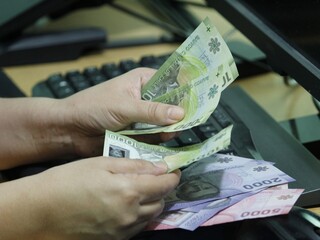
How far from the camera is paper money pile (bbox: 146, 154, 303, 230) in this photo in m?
0.60

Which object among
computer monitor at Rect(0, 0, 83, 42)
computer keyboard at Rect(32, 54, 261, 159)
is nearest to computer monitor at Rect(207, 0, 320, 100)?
computer keyboard at Rect(32, 54, 261, 159)

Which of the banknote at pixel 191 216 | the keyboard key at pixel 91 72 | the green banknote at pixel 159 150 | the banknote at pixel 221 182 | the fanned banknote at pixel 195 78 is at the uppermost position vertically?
the fanned banknote at pixel 195 78

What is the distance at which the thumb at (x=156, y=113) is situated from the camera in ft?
2.15

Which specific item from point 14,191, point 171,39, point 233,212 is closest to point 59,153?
point 14,191

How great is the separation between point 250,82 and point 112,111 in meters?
0.37

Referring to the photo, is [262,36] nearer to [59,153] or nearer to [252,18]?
[252,18]

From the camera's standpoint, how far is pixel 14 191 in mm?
635

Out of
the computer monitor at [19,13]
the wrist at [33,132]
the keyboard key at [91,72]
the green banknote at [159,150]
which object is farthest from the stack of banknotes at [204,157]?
the computer monitor at [19,13]

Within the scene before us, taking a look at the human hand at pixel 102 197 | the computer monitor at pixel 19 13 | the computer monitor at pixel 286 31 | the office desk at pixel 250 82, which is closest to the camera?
the human hand at pixel 102 197

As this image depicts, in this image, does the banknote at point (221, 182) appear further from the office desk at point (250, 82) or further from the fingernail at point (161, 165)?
the office desk at point (250, 82)

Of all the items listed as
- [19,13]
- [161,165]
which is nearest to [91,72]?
[19,13]

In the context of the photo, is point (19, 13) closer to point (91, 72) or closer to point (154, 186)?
point (91, 72)

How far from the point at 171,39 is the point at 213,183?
0.54 m

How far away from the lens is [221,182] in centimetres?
65
